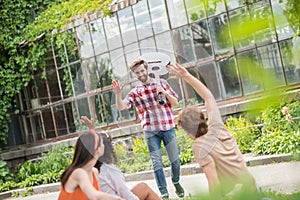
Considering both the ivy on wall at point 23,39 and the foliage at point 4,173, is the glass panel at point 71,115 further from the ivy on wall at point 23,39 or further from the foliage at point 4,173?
the foliage at point 4,173

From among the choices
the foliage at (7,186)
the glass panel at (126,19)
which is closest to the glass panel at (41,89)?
the foliage at (7,186)

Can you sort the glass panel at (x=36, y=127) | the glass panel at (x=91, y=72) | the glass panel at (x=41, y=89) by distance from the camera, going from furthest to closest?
the glass panel at (x=36, y=127) < the glass panel at (x=41, y=89) < the glass panel at (x=91, y=72)

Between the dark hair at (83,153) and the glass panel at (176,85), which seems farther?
the glass panel at (176,85)

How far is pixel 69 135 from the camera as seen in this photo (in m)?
7.63

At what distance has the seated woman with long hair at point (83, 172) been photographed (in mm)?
2109

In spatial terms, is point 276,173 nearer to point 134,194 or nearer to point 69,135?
point 134,194

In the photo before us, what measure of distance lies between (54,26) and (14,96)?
131 centimetres

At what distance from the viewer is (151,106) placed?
2.42m

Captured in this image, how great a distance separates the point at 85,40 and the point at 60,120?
6.20ft

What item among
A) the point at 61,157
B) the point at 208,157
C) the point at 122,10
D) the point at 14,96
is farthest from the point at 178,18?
the point at 208,157

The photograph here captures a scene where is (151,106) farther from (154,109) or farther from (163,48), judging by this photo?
(163,48)

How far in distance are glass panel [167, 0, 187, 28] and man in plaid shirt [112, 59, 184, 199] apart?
3.35m

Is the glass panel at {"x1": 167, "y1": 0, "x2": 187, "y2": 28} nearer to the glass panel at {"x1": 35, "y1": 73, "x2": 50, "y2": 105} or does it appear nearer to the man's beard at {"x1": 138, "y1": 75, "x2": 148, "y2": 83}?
the glass panel at {"x1": 35, "y1": 73, "x2": 50, "y2": 105}

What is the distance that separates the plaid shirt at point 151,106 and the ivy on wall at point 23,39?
4934 mm
